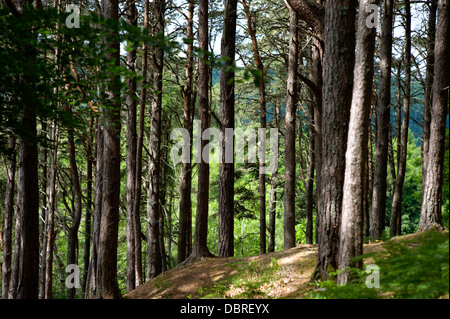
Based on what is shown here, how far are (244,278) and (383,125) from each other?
7.09m

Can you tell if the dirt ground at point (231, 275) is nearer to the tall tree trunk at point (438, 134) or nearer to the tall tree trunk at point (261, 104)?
the tall tree trunk at point (438, 134)

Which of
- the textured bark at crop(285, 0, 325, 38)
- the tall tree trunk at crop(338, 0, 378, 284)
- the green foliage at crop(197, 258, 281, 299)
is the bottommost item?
the green foliage at crop(197, 258, 281, 299)

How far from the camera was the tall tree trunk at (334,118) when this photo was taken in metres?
6.17

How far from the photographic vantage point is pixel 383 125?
12359mm

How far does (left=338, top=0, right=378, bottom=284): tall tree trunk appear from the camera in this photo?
5648 millimetres

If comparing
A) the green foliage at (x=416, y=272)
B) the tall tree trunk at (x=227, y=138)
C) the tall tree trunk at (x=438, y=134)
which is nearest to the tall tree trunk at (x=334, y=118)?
the green foliage at (x=416, y=272)

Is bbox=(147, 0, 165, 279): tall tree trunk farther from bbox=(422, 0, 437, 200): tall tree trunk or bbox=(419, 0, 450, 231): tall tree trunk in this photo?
bbox=(422, 0, 437, 200): tall tree trunk

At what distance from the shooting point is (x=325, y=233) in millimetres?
6242

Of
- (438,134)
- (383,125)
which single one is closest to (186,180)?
(383,125)

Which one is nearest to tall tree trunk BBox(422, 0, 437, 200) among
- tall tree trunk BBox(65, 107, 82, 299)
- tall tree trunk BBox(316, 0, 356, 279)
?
tall tree trunk BBox(316, 0, 356, 279)

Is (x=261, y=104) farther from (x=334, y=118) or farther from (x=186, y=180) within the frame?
(x=334, y=118)

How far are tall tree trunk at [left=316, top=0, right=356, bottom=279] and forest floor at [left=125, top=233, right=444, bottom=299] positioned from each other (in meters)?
0.75

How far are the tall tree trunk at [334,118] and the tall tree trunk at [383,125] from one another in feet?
21.6
